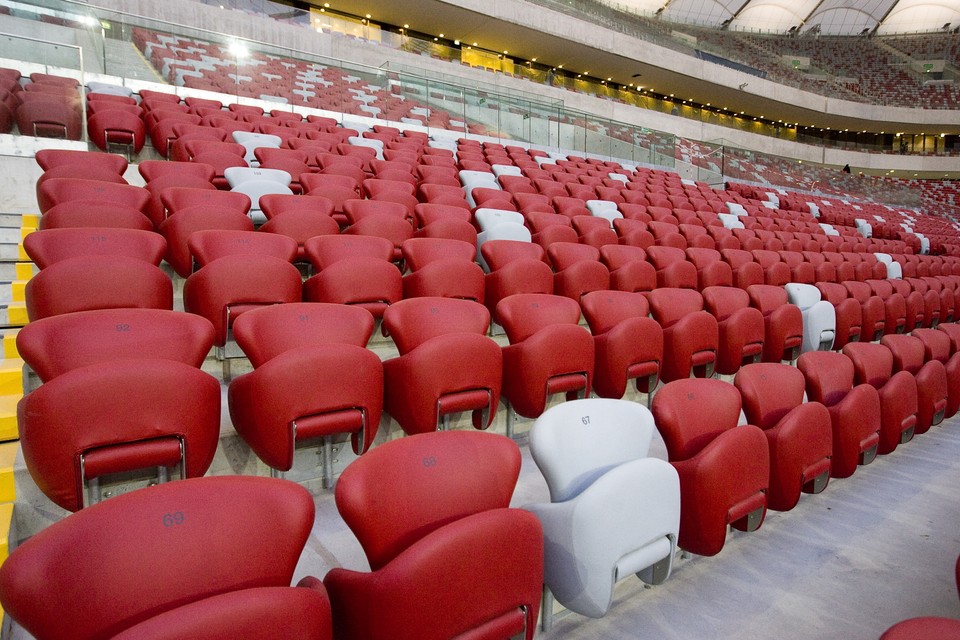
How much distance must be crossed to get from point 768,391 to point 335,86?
179 inches

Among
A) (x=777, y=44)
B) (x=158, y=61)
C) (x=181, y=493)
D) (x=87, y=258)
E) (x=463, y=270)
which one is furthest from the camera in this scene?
(x=777, y=44)

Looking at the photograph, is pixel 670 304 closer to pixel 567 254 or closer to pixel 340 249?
pixel 567 254

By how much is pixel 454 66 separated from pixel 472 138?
417cm

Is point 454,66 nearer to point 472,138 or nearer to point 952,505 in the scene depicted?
point 472,138

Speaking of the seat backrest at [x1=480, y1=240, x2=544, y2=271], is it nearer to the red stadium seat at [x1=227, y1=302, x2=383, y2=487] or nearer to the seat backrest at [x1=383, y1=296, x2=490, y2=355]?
the seat backrest at [x1=383, y1=296, x2=490, y2=355]

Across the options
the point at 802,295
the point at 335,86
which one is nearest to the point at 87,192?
the point at 802,295

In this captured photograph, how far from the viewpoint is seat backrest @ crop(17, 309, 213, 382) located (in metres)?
0.84

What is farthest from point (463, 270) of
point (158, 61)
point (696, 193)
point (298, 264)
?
point (696, 193)

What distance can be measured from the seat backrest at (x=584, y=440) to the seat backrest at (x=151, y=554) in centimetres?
38

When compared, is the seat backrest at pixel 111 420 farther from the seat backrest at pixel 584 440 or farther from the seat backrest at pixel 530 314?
the seat backrest at pixel 530 314

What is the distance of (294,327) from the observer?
1087 millimetres

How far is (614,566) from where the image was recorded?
2.47 ft

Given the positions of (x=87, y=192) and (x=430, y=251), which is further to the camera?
(x=430, y=251)

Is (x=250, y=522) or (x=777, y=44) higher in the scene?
(x=777, y=44)
